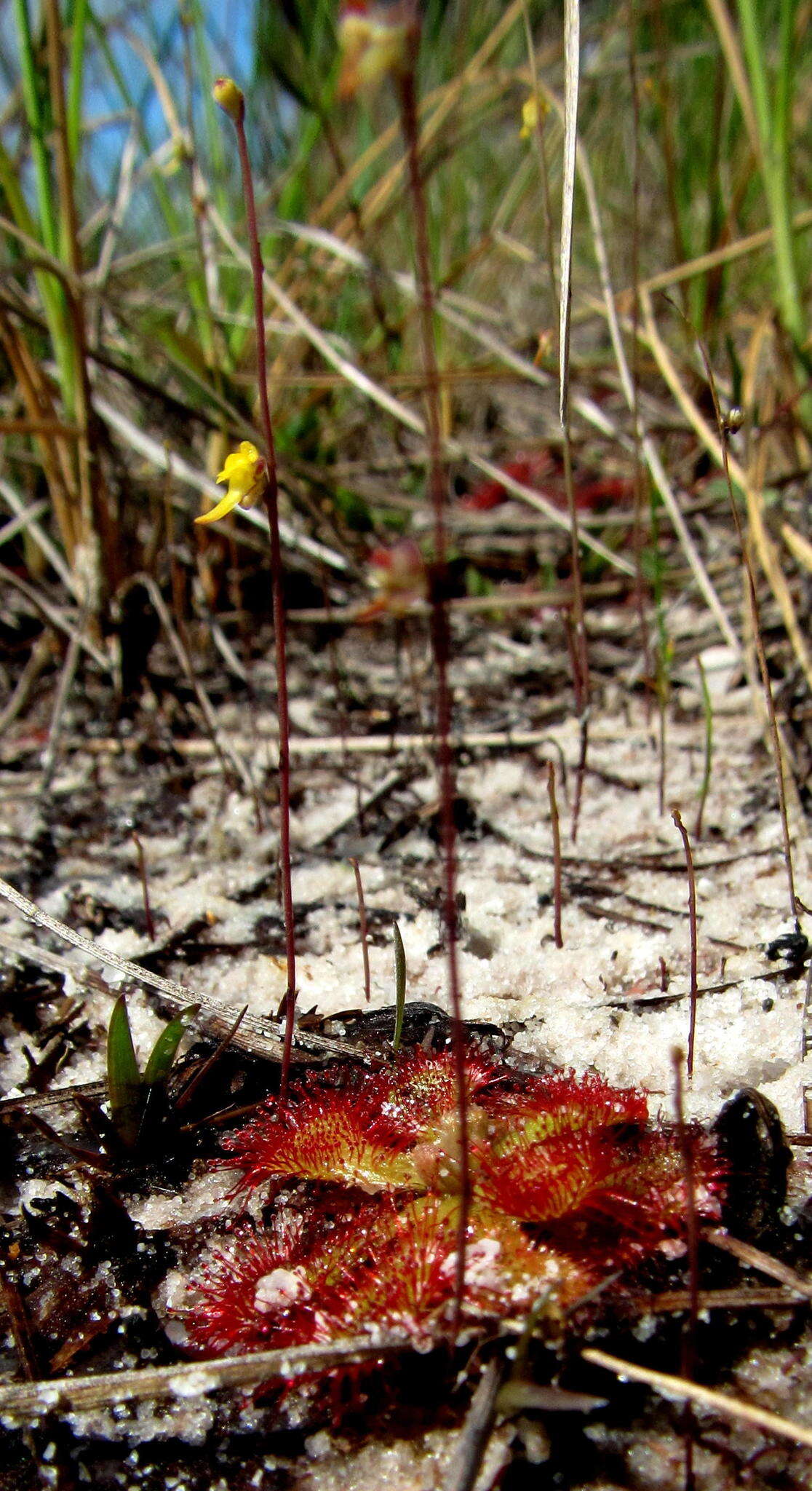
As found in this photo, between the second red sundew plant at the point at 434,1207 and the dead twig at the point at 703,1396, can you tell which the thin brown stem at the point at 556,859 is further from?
the dead twig at the point at 703,1396

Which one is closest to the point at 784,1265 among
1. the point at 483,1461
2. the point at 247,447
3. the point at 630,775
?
the point at 483,1461

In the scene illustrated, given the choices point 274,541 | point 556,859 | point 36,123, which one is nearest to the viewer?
point 274,541

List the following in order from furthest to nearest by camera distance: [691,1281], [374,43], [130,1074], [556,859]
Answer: [556,859] → [130,1074] → [691,1281] → [374,43]

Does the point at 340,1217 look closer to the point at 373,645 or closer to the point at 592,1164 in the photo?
the point at 592,1164

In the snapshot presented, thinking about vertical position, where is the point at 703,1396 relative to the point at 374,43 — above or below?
below

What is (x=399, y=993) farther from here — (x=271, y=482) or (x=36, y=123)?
(x=36, y=123)

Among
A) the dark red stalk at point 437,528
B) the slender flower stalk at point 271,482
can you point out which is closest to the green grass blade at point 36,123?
the slender flower stalk at point 271,482

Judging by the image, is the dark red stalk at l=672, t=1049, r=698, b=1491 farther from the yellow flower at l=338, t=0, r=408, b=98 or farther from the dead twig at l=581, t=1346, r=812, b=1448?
the yellow flower at l=338, t=0, r=408, b=98

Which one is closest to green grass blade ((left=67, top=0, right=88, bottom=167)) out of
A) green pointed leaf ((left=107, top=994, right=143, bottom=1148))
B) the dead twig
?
green pointed leaf ((left=107, top=994, right=143, bottom=1148))

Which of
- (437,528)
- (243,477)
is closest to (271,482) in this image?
(243,477)
